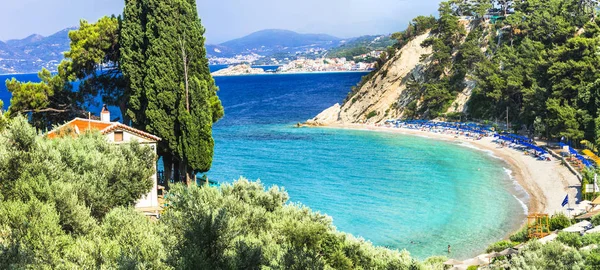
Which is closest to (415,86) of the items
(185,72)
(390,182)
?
(390,182)

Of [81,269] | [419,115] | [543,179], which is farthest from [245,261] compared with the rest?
[419,115]

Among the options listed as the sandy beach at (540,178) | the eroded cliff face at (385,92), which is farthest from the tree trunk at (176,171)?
the eroded cliff face at (385,92)

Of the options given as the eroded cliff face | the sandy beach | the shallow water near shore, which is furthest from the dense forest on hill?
the shallow water near shore

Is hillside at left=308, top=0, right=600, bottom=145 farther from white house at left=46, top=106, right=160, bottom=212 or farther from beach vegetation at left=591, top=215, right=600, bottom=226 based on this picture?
white house at left=46, top=106, right=160, bottom=212

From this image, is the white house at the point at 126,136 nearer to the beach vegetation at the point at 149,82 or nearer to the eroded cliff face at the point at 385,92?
the beach vegetation at the point at 149,82

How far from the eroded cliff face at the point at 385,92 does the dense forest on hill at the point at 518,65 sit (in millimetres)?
1553

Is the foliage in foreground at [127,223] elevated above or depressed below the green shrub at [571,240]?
above

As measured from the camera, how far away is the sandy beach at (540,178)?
2955 cm

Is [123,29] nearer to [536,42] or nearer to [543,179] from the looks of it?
[543,179]

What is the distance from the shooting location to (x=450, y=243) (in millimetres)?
24109

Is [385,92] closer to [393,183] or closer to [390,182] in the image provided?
[390,182]

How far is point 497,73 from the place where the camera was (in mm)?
59844

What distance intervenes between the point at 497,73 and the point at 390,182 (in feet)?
98.7

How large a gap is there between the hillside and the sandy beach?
11.7 ft
